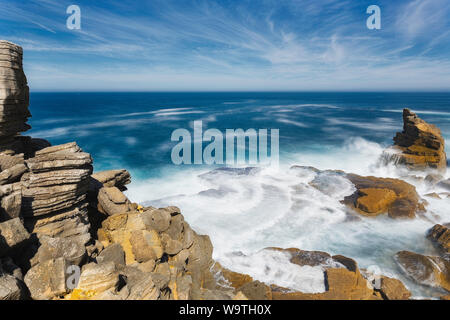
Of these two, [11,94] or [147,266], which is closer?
[11,94]

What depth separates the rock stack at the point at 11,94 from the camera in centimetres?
832

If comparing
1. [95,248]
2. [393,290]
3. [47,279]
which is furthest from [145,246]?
[393,290]

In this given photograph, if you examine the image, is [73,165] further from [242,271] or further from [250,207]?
[250,207]

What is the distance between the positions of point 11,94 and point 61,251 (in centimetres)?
539

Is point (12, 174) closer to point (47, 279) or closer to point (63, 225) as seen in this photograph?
point (63, 225)

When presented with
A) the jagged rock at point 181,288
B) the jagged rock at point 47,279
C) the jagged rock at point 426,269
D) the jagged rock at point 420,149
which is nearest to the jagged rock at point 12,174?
the jagged rock at point 47,279

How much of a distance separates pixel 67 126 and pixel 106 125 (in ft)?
25.2

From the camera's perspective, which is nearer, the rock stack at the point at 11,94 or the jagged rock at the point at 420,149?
the rock stack at the point at 11,94

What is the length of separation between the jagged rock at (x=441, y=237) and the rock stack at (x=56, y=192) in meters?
18.8

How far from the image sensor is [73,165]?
9461 mm

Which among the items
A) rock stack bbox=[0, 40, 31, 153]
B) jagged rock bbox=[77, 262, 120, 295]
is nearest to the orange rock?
jagged rock bbox=[77, 262, 120, 295]

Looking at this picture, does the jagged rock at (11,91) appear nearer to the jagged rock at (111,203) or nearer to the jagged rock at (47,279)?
the jagged rock at (111,203)

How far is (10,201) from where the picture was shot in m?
7.78

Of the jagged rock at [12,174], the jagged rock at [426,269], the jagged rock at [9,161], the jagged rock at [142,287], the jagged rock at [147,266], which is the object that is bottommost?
the jagged rock at [426,269]
